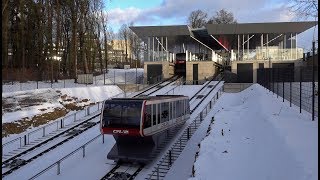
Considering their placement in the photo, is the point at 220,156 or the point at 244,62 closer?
the point at 220,156

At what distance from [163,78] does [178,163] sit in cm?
3743

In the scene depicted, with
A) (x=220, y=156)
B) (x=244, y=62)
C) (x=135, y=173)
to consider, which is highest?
(x=244, y=62)

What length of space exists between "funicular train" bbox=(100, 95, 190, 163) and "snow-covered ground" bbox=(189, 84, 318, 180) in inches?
130

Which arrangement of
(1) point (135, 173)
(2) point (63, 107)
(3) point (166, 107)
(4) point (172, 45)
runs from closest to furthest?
1. (1) point (135, 173)
2. (3) point (166, 107)
3. (2) point (63, 107)
4. (4) point (172, 45)

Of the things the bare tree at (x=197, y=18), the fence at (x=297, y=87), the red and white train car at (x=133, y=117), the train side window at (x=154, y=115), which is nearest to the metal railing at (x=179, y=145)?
the red and white train car at (x=133, y=117)

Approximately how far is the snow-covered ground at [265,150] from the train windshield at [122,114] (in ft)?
12.2

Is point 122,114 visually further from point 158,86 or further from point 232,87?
point 158,86

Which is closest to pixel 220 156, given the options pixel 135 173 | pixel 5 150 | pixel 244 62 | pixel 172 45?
pixel 135 173

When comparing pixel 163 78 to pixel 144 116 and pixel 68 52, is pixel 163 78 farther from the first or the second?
pixel 144 116

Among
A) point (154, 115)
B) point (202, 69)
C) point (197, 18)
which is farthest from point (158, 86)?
point (197, 18)

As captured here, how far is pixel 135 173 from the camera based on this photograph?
1792 cm

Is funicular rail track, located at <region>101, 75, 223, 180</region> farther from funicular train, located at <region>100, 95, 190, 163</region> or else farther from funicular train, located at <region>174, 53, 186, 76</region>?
funicular train, located at <region>174, 53, 186, 76</region>

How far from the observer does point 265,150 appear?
39.1ft

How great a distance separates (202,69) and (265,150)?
44.3 metres
